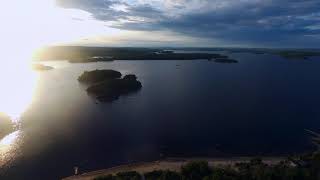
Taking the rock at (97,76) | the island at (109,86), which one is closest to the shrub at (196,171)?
the island at (109,86)

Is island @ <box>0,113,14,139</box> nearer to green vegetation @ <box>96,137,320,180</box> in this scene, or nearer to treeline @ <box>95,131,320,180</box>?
treeline @ <box>95,131,320,180</box>

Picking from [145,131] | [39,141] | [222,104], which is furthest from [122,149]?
[222,104]

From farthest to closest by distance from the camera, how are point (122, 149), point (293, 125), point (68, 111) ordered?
point (68, 111)
point (293, 125)
point (122, 149)

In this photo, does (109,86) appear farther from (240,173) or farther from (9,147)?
(240,173)

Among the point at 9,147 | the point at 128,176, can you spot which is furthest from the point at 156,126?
the point at 128,176

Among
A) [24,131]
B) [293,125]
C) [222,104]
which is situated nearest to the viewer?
[24,131]

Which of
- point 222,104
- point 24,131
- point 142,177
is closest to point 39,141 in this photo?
point 24,131

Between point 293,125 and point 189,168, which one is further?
point 293,125

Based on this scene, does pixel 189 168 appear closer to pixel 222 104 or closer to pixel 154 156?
pixel 154 156
